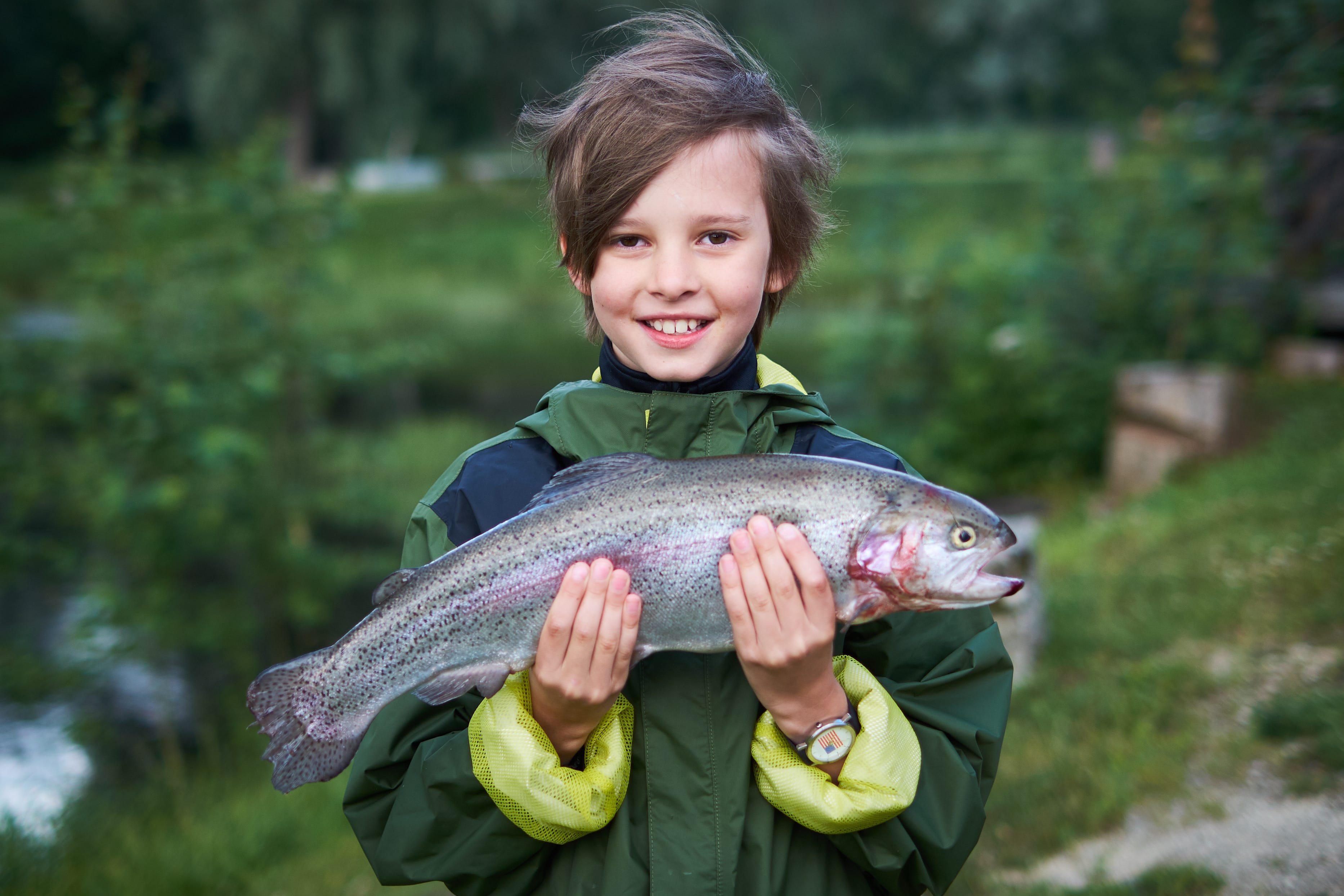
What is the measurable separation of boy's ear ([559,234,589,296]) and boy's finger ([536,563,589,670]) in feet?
2.18

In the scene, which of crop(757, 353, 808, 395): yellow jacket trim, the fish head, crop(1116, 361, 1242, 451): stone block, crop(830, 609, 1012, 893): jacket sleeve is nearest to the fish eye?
the fish head

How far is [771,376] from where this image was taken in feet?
6.50

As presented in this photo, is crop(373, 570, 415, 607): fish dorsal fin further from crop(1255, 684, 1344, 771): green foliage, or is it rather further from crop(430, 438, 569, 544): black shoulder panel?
crop(1255, 684, 1344, 771): green foliage

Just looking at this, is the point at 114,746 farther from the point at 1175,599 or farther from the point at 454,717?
the point at 1175,599

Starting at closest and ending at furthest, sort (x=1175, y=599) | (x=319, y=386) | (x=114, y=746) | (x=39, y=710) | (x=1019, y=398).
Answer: (x=1175, y=599) < (x=114, y=746) < (x=39, y=710) < (x=319, y=386) < (x=1019, y=398)

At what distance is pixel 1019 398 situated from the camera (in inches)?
368

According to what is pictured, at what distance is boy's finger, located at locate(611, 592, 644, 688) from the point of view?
1.59 metres

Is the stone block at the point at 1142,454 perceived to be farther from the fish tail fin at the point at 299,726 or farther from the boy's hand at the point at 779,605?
the fish tail fin at the point at 299,726

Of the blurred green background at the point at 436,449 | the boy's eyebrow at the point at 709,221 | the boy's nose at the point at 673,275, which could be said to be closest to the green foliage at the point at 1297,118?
the blurred green background at the point at 436,449

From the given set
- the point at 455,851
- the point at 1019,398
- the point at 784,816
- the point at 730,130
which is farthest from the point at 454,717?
the point at 1019,398

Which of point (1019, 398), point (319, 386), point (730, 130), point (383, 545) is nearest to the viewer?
point (730, 130)

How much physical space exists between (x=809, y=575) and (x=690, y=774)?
1.35 feet

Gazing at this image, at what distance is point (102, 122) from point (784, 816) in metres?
7.31

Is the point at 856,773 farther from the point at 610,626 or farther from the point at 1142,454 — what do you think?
the point at 1142,454
